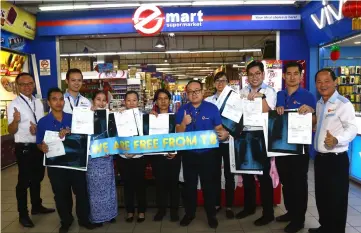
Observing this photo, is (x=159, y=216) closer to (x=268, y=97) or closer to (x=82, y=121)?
(x=82, y=121)

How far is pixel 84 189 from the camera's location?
11.5 ft

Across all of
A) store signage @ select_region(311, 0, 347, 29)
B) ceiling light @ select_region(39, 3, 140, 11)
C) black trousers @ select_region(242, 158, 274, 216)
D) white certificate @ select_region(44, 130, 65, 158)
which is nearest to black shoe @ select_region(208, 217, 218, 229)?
black trousers @ select_region(242, 158, 274, 216)

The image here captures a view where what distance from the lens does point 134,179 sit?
12.1ft

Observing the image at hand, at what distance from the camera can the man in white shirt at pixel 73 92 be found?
3529 millimetres

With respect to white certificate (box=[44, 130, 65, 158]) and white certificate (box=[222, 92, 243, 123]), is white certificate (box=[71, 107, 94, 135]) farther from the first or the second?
white certificate (box=[222, 92, 243, 123])

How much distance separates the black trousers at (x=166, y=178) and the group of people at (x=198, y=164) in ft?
0.04

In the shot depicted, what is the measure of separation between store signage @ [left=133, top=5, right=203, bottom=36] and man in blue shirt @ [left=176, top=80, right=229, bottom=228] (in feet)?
12.4

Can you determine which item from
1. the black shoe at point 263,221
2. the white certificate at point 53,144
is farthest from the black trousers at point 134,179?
the black shoe at point 263,221

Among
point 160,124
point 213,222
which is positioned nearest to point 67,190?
point 160,124

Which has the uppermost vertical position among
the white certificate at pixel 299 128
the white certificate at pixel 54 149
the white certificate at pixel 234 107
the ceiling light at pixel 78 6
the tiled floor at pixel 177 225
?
the ceiling light at pixel 78 6

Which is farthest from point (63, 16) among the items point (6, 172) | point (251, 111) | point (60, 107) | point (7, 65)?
point (251, 111)

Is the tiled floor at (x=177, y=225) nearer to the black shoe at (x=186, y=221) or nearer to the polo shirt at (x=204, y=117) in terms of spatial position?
the black shoe at (x=186, y=221)

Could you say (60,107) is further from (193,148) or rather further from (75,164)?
(193,148)

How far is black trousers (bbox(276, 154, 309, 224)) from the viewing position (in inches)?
129
